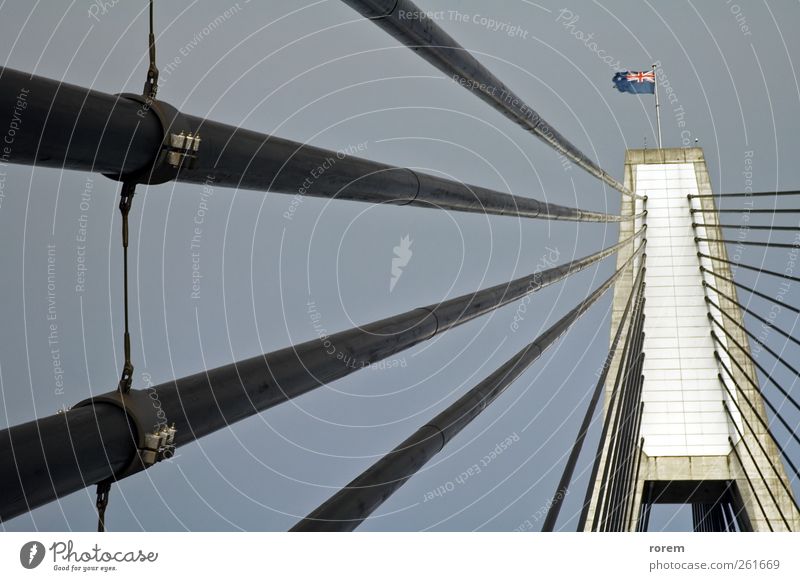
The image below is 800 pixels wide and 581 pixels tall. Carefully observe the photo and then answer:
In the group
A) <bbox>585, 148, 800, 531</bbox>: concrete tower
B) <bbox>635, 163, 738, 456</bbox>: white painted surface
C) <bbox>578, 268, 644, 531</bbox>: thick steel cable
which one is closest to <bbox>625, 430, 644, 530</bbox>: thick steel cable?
<bbox>585, 148, 800, 531</bbox>: concrete tower

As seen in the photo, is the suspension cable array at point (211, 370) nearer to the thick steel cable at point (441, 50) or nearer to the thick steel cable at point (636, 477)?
the thick steel cable at point (441, 50)

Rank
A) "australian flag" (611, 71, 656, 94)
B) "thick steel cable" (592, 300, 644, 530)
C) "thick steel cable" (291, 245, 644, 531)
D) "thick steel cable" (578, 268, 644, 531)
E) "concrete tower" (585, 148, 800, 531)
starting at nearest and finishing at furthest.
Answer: "thick steel cable" (291, 245, 644, 531) < "thick steel cable" (578, 268, 644, 531) < "thick steel cable" (592, 300, 644, 530) < "concrete tower" (585, 148, 800, 531) < "australian flag" (611, 71, 656, 94)

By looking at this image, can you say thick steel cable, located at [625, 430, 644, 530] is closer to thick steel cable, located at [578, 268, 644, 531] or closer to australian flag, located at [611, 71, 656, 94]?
thick steel cable, located at [578, 268, 644, 531]

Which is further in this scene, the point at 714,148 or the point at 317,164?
the point at 714,148
